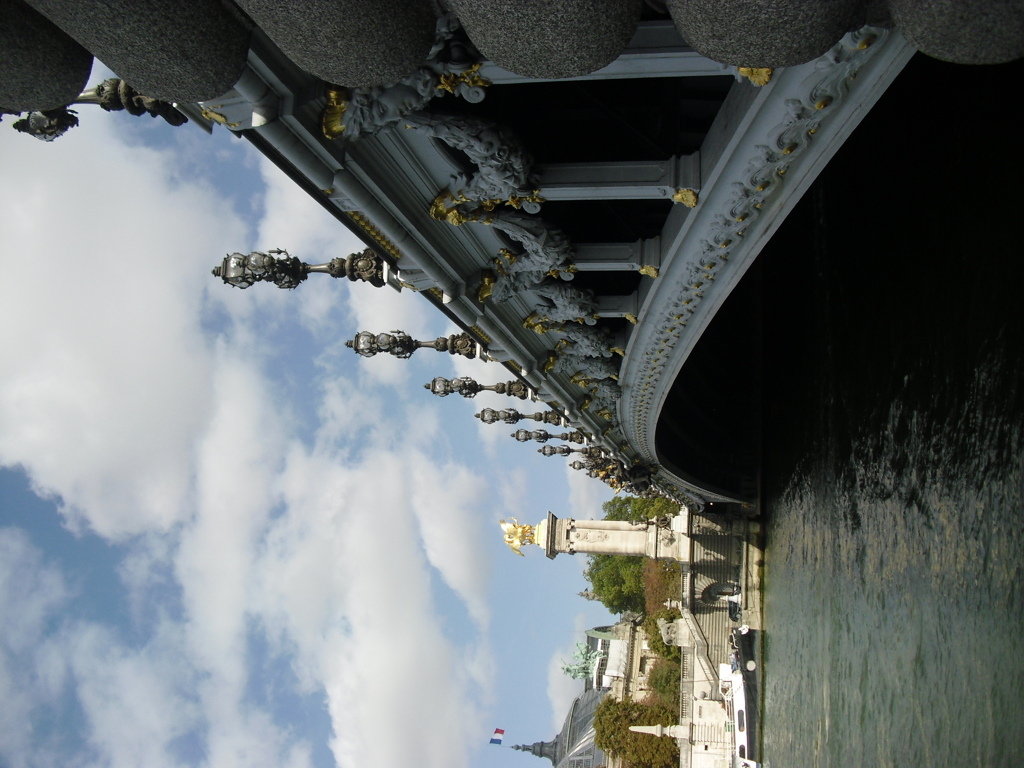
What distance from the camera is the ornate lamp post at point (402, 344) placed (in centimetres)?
1569

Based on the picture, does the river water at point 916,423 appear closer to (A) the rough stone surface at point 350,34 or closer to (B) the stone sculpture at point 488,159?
(B) the stone sculpture at point 488,159

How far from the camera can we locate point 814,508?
2027cm

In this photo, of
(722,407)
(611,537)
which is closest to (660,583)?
(611,537)

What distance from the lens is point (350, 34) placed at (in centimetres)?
431

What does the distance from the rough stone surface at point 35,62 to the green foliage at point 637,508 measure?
49721 millimetres

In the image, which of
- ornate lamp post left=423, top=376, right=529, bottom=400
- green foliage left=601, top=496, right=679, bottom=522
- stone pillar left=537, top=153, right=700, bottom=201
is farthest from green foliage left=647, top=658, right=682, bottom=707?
stone pillar left=537, top=153, right=700, bottom=201

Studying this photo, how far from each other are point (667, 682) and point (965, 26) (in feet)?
153

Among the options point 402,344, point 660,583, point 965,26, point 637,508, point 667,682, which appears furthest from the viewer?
point 637,508

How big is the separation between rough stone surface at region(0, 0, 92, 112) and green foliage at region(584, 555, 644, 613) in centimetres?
6206

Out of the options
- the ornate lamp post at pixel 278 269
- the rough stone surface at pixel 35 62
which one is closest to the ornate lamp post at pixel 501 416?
the ornate lamp post at pixel 278 269

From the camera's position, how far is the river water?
10109 millimetres

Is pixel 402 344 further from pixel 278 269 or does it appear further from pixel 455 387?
pixel 278 269

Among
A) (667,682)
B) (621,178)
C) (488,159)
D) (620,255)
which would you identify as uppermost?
(620,255)

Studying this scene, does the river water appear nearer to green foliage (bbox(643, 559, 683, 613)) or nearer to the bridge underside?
the bridge underside
